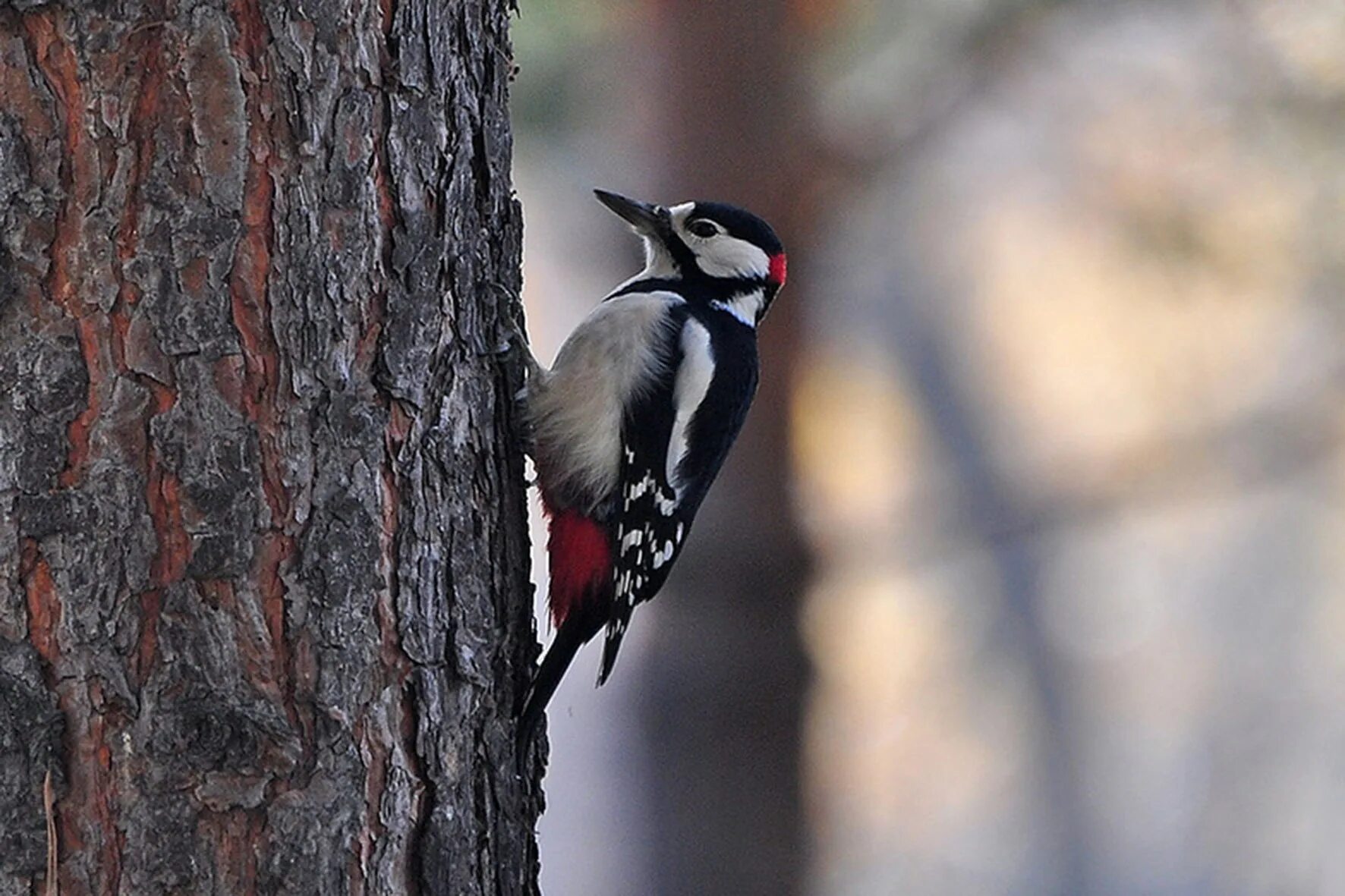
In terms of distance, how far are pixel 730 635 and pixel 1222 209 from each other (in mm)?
1935

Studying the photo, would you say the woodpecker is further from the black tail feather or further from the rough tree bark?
the rough tree bark

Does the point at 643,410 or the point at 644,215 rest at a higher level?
the point at 644,215

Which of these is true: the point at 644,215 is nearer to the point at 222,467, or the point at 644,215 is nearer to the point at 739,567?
the point at 222,467

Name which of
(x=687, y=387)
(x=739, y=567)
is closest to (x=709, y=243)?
(x=687, y=387)

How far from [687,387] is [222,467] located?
1.15m

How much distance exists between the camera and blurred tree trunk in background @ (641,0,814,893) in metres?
4.43

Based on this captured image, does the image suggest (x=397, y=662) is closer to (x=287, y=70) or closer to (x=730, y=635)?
(x=287, y=70)

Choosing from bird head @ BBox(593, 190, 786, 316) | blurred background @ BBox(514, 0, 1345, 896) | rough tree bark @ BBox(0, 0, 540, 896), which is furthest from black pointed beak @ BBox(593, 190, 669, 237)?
blurred background @ BBox(514, 0, 1345, 896)

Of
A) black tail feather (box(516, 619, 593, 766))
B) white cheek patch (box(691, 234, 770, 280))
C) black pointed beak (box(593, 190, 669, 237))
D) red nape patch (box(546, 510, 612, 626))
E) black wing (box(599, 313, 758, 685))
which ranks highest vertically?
black pointed beak (box(593, 190, 669, 237))

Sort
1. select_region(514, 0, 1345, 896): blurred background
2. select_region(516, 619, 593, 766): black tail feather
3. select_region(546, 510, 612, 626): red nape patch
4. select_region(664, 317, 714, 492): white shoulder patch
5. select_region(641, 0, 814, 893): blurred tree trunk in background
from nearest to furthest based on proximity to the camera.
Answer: select_region(516, 619, 593, 766): black tail feather < select_region(546, 510, 612, 626): red nape patch < select_region(664, 317, 714, 492): white shoulder patch < select_region(641, 0, 814, 893): blurred tree trunk in background < select_region(514, 0, 1345, 896): blurred background

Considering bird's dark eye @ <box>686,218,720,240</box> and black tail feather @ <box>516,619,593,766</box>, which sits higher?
bird's dark eye @ <box>686,218,720,240</box>

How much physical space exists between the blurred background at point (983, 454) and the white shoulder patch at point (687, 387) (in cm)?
175

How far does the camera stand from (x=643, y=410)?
2639 mm

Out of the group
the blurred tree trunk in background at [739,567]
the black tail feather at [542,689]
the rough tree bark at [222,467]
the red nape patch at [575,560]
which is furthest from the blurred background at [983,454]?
the rough tree bark at [222,467]
